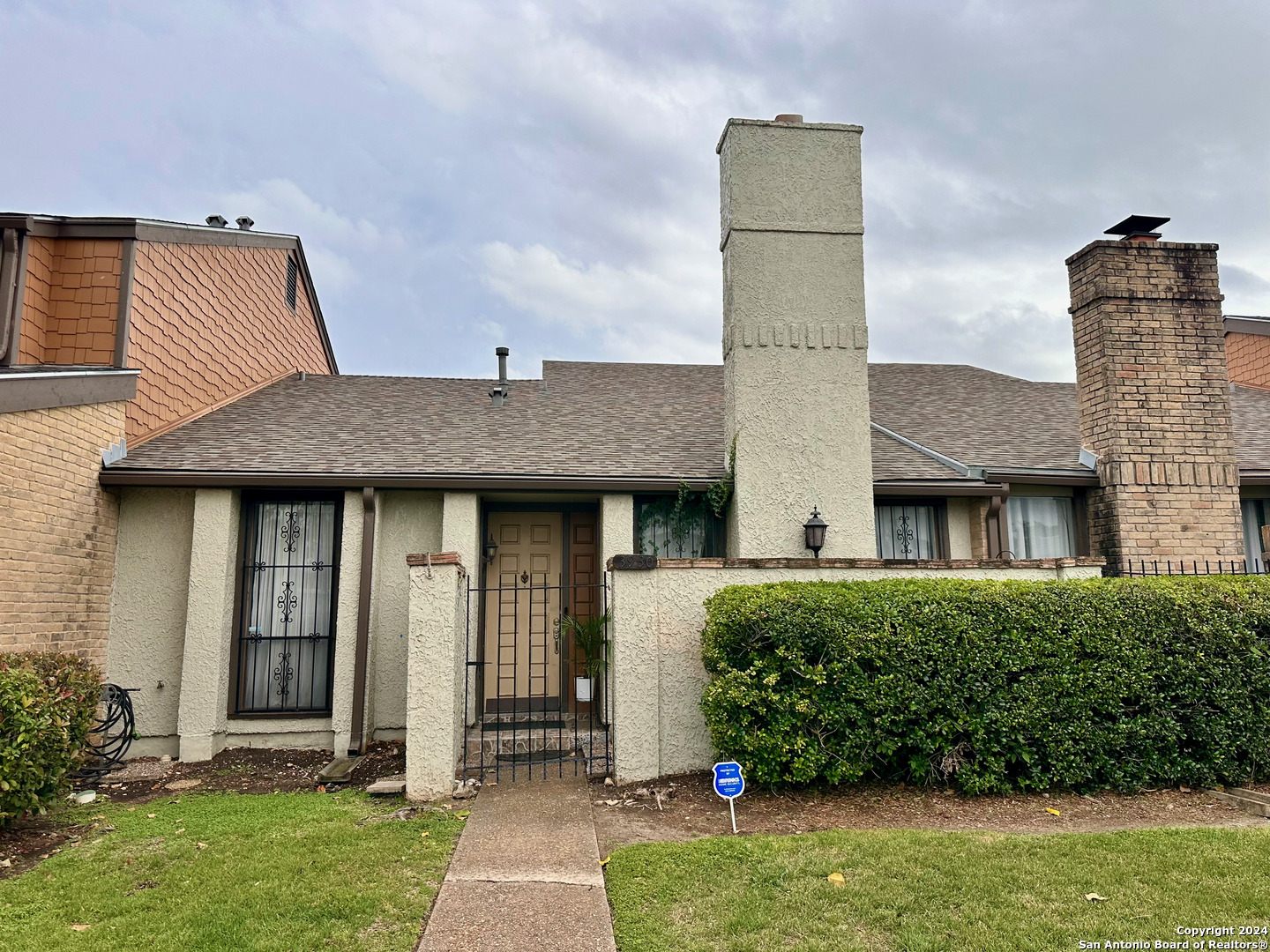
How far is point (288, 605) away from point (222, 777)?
180 cm

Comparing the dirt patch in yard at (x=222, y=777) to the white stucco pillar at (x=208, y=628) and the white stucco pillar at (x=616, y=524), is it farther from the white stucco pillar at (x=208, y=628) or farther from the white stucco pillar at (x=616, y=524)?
the white stucco pillar at (x=616, y=524)

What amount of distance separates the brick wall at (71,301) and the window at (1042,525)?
10308 mm

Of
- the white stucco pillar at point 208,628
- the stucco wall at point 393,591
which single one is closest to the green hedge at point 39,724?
the white stucco pillar at point 208,628

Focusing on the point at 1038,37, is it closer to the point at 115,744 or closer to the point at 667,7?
the point at 667,7

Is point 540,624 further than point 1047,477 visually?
Yes

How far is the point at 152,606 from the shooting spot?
7.67m

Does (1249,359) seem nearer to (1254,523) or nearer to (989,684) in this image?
(1254,523)

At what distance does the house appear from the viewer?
7.43 meters

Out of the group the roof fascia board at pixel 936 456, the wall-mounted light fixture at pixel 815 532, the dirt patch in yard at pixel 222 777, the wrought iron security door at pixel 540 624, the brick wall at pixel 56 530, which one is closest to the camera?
the dirt patch in yard at pixel 222 777

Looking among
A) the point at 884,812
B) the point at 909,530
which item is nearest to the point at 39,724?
the point at 884,812

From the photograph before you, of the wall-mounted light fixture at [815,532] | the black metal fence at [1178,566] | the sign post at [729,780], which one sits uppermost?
the wall-mounted light fixture at [815,532]

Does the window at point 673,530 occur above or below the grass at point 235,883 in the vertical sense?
above

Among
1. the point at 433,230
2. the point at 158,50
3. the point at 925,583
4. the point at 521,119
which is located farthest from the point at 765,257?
the point at 433,230

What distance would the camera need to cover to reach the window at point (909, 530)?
8.78 meters
